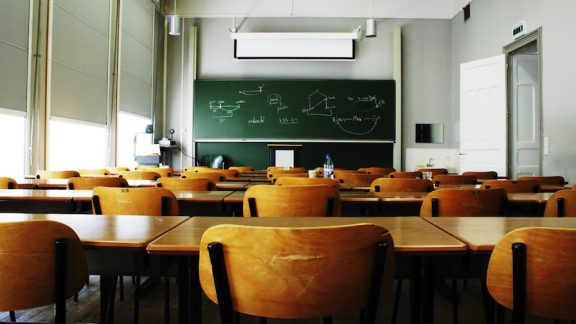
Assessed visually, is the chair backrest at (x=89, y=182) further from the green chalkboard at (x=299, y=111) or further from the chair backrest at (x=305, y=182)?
the green chalkboard at (x=299, y=111)

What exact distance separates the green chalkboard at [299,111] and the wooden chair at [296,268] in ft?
24.4

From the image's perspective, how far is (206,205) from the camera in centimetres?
240

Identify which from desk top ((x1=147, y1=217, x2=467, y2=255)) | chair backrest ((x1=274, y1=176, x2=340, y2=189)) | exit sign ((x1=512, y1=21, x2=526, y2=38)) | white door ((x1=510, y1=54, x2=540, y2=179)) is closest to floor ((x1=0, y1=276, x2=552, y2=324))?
chair backrest ((x1=274, y1=176, x2=340, y2=189))

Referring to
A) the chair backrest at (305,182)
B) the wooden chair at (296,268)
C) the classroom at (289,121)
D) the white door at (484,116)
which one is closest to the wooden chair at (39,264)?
the classroom at (289,121)

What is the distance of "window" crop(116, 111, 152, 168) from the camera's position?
7031 millimetres

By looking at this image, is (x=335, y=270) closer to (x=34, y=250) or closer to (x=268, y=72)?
(x=34, y=250)

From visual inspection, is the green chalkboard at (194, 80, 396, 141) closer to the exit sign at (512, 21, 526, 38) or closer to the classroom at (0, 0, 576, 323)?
the classroom at (0, 0, 576, 323)

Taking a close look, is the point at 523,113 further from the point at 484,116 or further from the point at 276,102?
the point at 276,102

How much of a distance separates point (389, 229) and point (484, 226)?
1.11ft

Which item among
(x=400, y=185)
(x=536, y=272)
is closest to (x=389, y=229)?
(x=536, y=272)

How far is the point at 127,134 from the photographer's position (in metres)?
7.50

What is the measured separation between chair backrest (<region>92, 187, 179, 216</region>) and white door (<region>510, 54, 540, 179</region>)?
596 cm

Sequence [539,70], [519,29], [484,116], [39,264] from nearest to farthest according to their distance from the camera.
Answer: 1. [39,264]
2. [539,70]
3. [519,29]
4. [484,116]

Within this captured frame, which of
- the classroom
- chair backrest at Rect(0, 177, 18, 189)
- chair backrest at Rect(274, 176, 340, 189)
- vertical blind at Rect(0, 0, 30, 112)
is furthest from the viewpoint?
vertical blind at Rect(0, 0, 30, 112)
